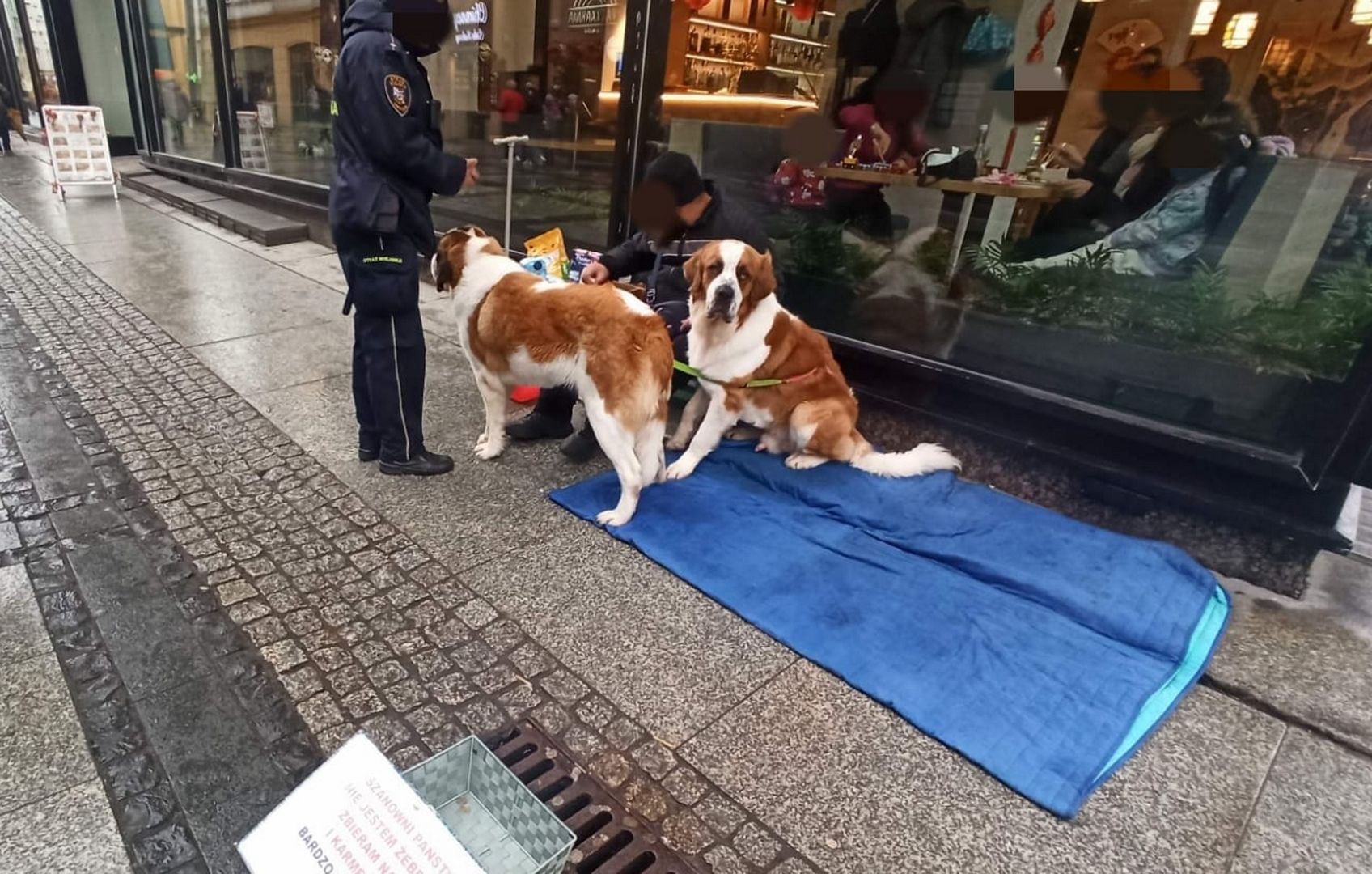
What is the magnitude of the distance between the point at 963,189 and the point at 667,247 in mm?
2045

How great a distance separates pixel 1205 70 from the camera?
368 centimetres

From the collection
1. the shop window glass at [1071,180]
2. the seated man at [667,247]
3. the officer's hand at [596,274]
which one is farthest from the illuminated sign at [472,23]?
the officer's hand at [596,274]

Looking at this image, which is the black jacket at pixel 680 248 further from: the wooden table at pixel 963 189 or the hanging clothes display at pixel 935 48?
the hanging clothes display at pixel 935 48

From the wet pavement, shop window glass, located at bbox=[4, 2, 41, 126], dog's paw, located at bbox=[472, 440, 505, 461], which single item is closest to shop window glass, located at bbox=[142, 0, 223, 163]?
shop window glass, located at bbox=[4, 2, 41, 126]

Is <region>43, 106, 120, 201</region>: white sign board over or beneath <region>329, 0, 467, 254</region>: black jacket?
beneath

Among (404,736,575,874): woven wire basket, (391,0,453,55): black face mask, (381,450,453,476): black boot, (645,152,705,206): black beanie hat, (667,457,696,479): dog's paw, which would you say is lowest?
(381,450,453,476): black boot

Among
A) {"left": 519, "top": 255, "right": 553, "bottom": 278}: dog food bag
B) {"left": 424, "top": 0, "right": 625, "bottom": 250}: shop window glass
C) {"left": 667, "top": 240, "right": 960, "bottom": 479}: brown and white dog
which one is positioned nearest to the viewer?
{"left": 667, "top": 240, "right": 960, "bottom": 479}: brown and white dog

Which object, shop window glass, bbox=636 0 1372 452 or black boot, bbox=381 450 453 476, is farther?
black boot, bbox=381 450 453 476

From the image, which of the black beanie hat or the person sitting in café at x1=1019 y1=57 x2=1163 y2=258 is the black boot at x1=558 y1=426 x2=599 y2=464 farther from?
the person sitting in café at x1=1019 y1=57 x2=1163 y2=258

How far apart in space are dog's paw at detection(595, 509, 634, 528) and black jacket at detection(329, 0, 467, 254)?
1.67 meters

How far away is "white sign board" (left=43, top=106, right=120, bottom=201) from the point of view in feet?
34.0

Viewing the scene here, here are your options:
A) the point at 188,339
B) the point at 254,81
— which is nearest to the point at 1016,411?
the point at 188,339

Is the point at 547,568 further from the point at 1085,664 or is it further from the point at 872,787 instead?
the point at 1085,664

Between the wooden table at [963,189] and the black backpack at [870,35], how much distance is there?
0.73 metres
